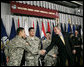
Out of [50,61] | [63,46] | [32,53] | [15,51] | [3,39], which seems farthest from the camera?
[50,61]

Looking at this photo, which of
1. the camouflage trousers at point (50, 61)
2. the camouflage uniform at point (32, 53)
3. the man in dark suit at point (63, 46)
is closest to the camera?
the man in dark suit at point (63, 46)

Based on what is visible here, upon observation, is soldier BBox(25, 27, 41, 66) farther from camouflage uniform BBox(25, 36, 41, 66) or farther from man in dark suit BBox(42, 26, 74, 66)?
man in dark suit BBox(42, 26, 74, 66)

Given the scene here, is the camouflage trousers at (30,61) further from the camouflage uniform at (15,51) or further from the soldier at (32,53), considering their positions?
the camouflage uniform at (15,51)

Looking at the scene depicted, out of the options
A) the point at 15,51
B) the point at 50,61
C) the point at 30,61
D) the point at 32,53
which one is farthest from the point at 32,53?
the point at 50,61

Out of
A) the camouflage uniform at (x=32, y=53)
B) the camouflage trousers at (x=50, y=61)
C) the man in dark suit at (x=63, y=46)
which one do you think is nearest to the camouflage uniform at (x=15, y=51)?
the camouflage uniform at (x=32, y=53)

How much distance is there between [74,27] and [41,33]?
2810 mm

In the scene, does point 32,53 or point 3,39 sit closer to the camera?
point 32,53

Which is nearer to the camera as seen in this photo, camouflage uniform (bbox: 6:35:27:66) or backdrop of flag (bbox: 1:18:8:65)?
camouflage uniform (bbox: 6:35:27:66)

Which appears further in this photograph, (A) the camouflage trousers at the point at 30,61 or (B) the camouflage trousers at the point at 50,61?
(B) the camouflage trousers at the point at 50,61

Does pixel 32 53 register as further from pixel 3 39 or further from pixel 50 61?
pixel 3 39

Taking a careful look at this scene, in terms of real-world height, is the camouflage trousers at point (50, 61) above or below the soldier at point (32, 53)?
below

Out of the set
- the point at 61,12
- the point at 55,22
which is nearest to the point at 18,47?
the point at 55,22

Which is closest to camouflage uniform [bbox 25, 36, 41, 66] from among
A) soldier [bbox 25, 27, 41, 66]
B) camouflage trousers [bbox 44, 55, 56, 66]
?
soldier [bbox 25, 27, 41, 66]

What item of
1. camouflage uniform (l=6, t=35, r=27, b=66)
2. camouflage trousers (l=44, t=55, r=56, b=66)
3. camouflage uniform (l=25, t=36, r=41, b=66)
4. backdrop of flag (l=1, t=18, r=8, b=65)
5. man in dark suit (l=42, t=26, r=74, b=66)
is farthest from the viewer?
camouflage trousers (l=44, t=55, r=56, b=66)
